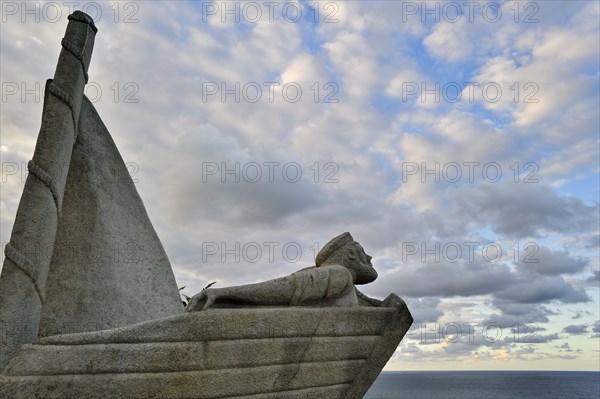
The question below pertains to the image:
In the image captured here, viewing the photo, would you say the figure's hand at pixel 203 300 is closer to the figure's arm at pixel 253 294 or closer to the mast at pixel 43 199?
the figure's arm at pixel 253 294

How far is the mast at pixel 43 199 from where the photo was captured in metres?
5.38

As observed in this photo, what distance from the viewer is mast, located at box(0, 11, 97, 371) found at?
5383mm

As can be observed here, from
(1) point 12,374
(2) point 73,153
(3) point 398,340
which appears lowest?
(1) point 12,374

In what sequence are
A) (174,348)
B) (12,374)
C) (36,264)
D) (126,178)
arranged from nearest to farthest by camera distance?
(12,374) → (174,348) → (36,264) → (126,178)

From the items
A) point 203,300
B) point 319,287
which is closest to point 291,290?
point 319,287

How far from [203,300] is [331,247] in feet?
6.29

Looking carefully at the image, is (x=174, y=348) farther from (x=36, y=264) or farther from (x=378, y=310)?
(x=378, y=310)

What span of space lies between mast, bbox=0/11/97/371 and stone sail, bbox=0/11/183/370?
0.03 ft

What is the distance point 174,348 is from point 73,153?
3153 mm

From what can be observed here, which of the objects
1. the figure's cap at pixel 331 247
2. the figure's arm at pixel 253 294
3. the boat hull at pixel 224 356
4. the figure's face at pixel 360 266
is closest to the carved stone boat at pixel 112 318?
the boat hull at pixel 224 356

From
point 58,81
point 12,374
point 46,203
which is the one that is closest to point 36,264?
point 46,203

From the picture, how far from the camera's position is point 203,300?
5.77m

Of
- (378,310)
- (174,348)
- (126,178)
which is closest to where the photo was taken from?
(174,348)

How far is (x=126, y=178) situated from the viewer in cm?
739
